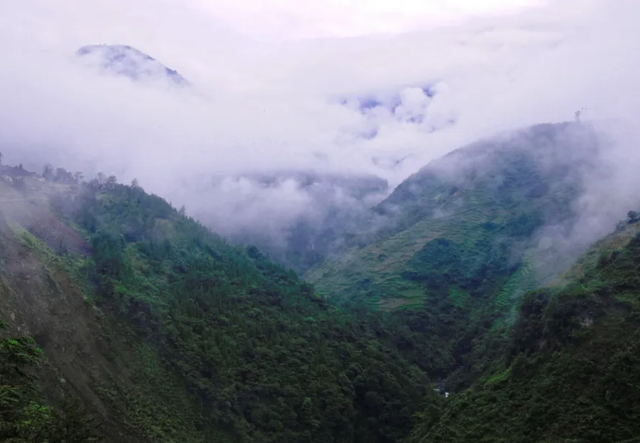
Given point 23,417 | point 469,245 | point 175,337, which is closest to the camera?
point 23,417

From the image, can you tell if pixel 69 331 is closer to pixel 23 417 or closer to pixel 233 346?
pixel 233 346

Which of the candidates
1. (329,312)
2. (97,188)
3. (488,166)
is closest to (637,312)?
(329,312)

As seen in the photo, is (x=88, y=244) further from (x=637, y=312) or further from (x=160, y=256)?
(x=637, y=312)

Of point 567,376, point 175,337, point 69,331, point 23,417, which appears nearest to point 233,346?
point 175,337

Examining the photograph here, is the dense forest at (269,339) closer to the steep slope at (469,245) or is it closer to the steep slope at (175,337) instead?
the steep slope at (175,337)

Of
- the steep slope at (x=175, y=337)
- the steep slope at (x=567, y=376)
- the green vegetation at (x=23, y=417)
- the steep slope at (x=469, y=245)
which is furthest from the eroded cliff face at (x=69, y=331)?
the steep slope at (x=469, y=245)

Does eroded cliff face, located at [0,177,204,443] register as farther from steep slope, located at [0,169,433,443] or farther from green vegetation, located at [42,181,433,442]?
green vegetation, located at [42,181,433,442]
